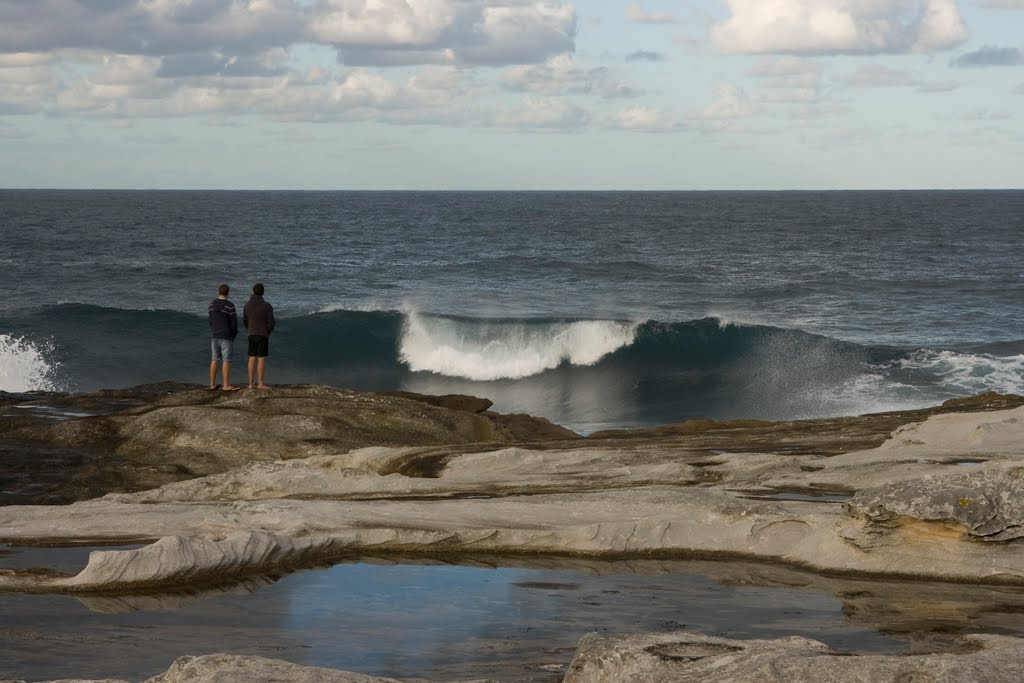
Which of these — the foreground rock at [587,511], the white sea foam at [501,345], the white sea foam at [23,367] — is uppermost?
the foreground rock at [587,511]

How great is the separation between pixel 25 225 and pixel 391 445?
252ft

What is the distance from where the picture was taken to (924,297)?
150 ft

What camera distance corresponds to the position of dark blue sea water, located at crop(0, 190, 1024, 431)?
3047cm

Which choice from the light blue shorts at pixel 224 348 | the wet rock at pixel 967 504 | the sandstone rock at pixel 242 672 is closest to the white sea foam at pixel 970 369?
the light blue shorts at pixel 224 348

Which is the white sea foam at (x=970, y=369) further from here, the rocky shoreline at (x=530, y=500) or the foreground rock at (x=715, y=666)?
the foreground rock at (x=715, y=666)

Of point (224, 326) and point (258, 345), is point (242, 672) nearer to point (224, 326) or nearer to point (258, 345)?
point (224, 326)

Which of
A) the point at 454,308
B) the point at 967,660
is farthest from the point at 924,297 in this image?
the point at 967,660

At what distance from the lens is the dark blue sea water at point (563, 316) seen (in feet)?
100.0

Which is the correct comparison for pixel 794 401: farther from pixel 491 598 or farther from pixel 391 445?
pixel 491 598

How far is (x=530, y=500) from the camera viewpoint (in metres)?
10.6

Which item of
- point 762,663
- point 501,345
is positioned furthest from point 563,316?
point 762,663

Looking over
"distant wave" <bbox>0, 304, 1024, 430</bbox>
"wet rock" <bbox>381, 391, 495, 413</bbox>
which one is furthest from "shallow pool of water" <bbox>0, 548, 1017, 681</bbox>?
"distant wave" <bbox>0, 304, 1024, 430</bbox>

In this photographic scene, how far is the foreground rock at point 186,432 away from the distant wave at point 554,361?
11.3 m

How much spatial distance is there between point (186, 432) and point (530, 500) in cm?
585
